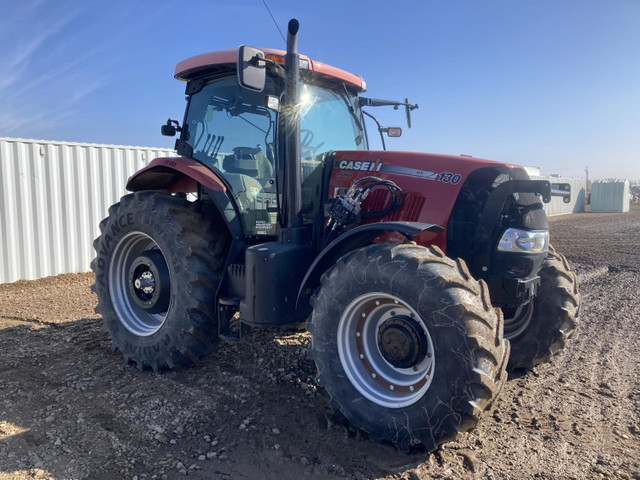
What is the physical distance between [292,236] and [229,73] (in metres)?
1.58

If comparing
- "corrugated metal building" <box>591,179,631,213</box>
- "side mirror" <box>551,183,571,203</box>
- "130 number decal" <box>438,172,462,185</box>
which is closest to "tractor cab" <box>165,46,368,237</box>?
"130 number decal" <box>438,172,462,185</box>

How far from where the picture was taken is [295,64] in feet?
11.1

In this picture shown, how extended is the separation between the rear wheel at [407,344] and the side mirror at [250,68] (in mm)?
1309

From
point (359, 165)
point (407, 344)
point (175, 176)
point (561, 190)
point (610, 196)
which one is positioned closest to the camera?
point (407, 344)

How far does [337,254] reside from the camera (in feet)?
10.7

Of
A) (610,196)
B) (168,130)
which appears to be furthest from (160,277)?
(610,196)

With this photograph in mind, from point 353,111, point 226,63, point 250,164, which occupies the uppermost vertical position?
point 226,63

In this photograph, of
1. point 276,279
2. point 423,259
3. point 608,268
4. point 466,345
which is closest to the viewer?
point 466,345

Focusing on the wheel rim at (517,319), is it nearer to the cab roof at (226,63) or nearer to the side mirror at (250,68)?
the cab roof at (226,63)

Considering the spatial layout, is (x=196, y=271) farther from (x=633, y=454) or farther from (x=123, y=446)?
(x=633, y=454)

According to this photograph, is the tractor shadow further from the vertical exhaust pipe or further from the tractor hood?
the tractor hood

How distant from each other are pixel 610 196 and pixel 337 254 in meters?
35.7

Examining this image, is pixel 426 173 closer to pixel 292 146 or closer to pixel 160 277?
pixel 292 146

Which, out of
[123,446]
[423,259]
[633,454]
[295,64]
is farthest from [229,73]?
[633,454]
